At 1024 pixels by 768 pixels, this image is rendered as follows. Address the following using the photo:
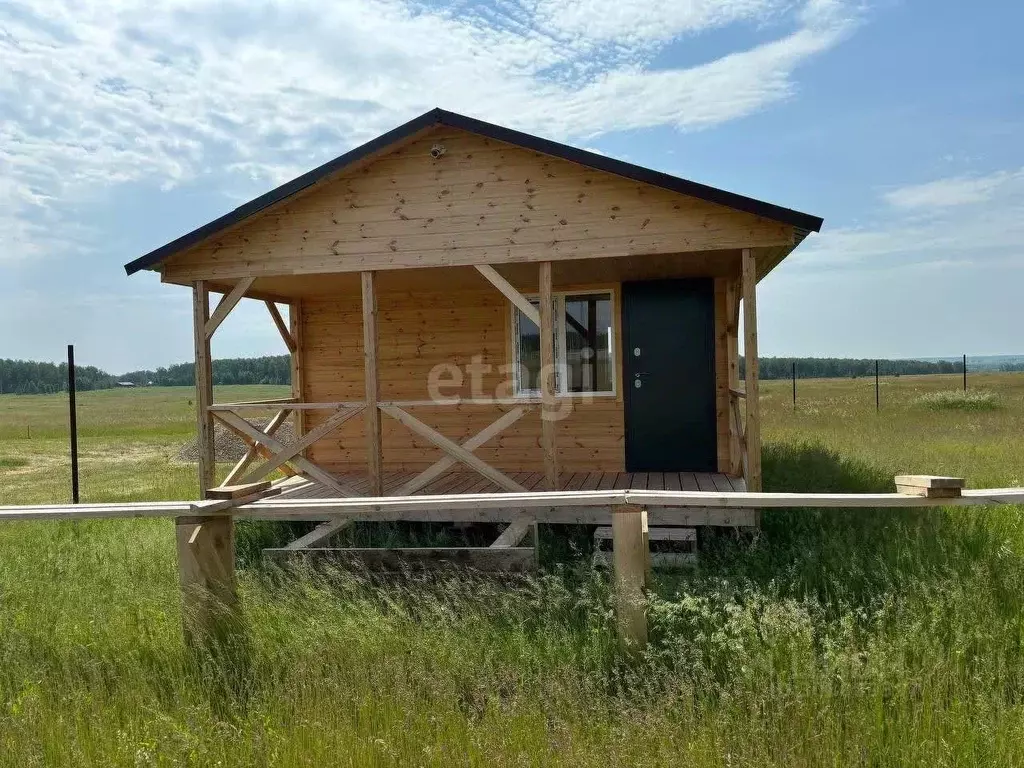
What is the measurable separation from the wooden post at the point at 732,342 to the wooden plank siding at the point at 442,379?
7.1 inches

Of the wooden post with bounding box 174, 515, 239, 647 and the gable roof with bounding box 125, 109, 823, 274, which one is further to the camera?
the gable roof with bounding box 125, 109, 823, 274

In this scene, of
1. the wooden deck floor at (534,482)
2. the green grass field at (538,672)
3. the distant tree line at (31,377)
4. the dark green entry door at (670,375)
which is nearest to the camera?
the green grass field at (538,672)

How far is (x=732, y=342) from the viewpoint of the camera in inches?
334

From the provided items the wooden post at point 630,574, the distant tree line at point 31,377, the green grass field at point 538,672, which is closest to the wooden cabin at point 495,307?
the green grass field at point 538,672

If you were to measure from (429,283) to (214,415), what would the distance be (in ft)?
9.87

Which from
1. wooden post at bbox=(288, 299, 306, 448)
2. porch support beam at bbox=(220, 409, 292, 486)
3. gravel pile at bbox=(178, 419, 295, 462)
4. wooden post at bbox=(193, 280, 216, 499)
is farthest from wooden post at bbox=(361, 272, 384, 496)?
gravel pile at bbox=(178, 419, 295, 462)

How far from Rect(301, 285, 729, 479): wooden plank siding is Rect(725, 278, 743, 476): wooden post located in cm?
18

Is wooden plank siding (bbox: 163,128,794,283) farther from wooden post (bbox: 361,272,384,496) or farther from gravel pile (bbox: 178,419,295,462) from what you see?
gravel pile (bbox: 178,419,295,462)

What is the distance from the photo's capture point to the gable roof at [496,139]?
20.5ft

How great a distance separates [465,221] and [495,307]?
217cm

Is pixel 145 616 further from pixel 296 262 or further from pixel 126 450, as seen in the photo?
pixel 126 450

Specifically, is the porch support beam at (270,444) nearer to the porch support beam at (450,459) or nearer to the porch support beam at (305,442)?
the porch support beam at (305,442)

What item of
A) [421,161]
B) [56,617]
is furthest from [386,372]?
[56,617]

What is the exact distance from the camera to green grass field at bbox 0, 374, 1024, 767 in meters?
2.96
